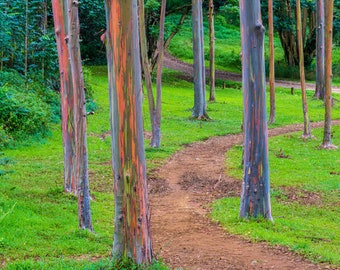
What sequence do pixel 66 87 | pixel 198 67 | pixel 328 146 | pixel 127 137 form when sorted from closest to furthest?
pixel 127 137 → pixel 66 87 → pixel 328 146 → pixel 198 67

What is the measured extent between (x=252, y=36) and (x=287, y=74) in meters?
36.3

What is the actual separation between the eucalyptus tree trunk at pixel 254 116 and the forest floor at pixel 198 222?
104 cm

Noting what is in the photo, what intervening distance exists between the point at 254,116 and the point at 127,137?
4.99m

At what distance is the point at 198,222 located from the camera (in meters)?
12.5

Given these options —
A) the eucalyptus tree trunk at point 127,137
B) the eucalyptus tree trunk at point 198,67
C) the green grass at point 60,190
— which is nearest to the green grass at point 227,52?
the eucalyptus tree trunk at point 198,67

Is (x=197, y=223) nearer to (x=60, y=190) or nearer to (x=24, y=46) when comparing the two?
(x=60, y=190)

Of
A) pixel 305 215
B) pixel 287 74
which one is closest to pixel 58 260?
pixel 305 215

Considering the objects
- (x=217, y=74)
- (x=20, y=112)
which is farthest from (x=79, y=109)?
(x=217, y=74)

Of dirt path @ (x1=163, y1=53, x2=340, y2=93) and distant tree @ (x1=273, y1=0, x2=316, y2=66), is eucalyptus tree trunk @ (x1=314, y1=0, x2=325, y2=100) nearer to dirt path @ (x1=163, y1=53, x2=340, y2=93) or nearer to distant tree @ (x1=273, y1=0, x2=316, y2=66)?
dirt path @ (x1=163, y1=53, x2=340, y2=93)

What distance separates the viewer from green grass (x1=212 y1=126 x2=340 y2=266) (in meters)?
10.8

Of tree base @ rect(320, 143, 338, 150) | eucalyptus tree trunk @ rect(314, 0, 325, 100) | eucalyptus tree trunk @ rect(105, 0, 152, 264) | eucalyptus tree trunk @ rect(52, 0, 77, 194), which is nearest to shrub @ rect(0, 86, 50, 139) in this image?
eucalyptus tree trunk @ rect(52, 0, 77, 194)

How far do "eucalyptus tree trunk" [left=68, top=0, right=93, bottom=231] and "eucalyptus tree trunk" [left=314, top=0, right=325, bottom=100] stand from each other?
79.9 ft

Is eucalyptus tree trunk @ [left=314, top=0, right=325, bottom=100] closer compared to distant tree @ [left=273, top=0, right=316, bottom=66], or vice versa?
eucalyptus tree trunk @ [left=314, top=0, right=325, bottom=100]

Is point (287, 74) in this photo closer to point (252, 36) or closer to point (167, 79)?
point (167, 79)
